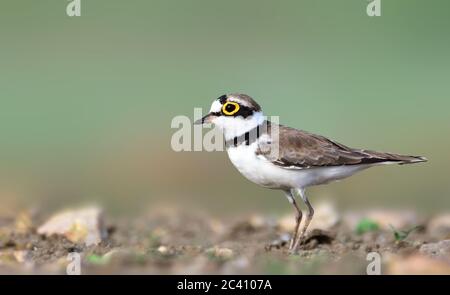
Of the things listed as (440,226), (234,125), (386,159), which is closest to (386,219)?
(440,226)

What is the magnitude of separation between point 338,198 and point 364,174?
1.92 m

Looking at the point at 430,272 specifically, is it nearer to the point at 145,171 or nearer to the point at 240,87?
the point at 145,171

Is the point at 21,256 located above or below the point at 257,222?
below

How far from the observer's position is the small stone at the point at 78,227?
10.6 m

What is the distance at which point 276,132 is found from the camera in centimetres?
1030

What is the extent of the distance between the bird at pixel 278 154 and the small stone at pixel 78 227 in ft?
5.42

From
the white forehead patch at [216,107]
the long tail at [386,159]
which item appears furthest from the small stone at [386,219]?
the white forehead patch at [216,107]

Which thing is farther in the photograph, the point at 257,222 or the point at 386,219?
the point at 386,219

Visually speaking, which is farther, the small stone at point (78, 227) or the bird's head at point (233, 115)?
the small stone at point (78, 227)

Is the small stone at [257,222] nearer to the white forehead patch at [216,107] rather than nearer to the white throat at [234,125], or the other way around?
the white throat at [234,125]

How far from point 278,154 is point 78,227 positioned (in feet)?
7.58

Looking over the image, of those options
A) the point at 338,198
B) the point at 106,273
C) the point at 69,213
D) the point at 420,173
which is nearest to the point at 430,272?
the point at 106,273

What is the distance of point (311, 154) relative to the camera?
10.1 meters

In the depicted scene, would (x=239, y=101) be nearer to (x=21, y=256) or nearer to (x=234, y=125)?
(x=234, y=125)
